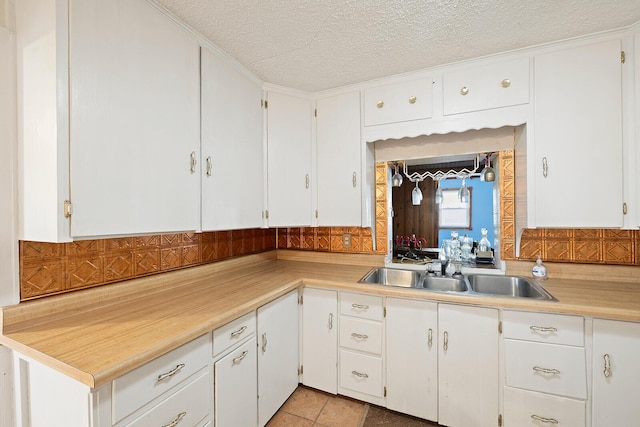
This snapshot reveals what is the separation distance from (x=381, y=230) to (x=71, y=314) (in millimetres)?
2006

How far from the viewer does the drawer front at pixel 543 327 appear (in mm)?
1360

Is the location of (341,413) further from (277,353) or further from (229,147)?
(229,147)

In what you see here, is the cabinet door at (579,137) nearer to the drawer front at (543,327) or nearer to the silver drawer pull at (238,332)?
the drawer front at (543,327)

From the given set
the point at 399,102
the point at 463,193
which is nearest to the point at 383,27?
the point at 399,102

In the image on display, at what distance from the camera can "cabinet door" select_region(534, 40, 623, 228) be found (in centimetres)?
148

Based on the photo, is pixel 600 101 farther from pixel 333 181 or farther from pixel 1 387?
pixel 1 387

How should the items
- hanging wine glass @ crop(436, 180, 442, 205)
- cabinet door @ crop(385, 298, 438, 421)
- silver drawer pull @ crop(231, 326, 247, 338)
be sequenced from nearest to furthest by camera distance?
silver drawer pull @ crop(231, 326, 247, 338) < cabinet door @ crop(385, 298, 438, 421) < hanging wine glass @ crop(436, 180, 442, 205)

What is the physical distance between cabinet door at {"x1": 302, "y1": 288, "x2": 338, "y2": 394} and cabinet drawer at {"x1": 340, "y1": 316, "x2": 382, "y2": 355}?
0.21 feet

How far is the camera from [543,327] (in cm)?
142

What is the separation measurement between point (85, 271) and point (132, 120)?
2.50 ft

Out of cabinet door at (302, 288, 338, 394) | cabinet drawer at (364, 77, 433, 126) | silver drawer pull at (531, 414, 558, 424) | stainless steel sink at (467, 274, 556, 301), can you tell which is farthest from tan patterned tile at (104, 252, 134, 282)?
silver drawer pull at (531, 414, 558, 424)

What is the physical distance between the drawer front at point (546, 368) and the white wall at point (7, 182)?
225cm

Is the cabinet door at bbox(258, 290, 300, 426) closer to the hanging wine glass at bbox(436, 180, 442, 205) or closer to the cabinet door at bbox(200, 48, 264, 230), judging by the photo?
the cabinet door at bbox(200, 48, 264, 230)

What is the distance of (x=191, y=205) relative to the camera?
1.42 m
